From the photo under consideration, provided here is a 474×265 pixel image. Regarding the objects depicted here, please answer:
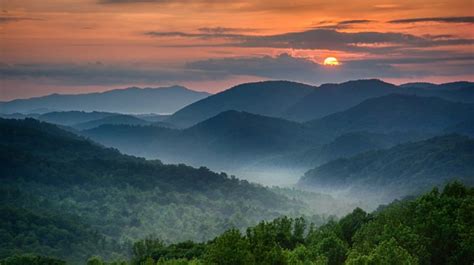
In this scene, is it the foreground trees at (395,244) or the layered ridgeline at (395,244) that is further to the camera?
the layered ridgeline at (395,244)

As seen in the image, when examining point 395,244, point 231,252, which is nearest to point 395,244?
point 395,244

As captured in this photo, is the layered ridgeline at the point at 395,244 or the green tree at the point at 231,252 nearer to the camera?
the layered ridgeline at the point at 395,244

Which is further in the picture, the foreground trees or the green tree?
the green tree

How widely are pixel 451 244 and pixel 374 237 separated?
9915mm

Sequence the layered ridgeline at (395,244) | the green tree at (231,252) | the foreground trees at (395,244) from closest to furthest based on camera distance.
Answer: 1. the foreground trees at (395,244)
2. the layered ridgeline at (395,244)
3. the green tree at (231,252)

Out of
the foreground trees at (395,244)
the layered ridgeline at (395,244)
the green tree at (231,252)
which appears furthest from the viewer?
the green tree at (231,252)

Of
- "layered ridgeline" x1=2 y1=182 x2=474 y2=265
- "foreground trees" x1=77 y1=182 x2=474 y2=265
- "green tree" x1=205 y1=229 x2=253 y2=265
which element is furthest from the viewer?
"green tree" x1=205 y1=229 x2=253 y2=265

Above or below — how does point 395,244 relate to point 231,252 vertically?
above

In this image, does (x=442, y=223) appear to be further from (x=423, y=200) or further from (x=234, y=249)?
(x=234, y=249)

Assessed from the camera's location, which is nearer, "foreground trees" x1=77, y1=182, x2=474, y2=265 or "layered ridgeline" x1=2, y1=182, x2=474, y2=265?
"foreground trees" x1=77, y1=182, x2=474, y2=265

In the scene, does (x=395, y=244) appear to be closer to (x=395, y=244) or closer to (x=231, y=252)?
(x=395, y=244)

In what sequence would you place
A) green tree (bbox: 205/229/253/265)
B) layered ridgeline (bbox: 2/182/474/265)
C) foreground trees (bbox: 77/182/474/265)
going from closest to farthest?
foreground trees (bbox: 77/182/474/265)
layered ridgeline (bbox: 2/182/474/265)
green tree (bbox: 205/229/253/265)

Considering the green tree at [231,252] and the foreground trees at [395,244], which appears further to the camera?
the green tree at [231,252]

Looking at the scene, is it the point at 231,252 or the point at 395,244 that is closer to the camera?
the point at 395,244
